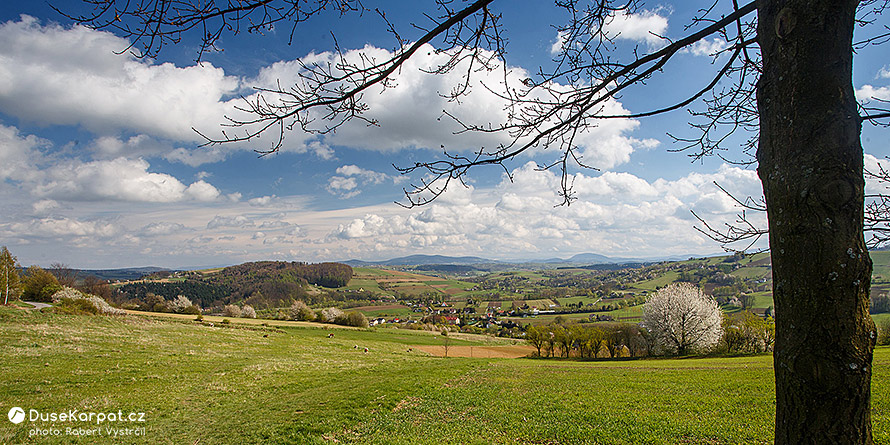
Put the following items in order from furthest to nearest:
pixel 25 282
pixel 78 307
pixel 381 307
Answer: pixel 381 307
pixel 25 282
pixel 78 307

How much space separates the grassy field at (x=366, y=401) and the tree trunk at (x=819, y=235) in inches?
231

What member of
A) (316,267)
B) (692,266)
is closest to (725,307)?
(692,266)

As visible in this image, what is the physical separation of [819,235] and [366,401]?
1089 centimetres

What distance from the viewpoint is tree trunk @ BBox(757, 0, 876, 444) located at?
1816mm

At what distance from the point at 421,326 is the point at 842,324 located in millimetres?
70879

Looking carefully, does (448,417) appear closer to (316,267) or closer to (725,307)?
(725,307)

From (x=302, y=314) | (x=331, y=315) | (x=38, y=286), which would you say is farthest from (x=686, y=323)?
(x=38, y=286)

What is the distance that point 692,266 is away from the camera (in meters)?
132

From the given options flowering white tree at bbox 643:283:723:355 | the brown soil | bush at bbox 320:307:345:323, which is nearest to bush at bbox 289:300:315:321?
bush at bbox 320:307:345:323

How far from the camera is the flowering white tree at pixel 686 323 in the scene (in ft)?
116

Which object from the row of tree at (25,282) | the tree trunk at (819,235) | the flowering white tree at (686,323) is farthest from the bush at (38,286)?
the flowering white tree at (686,323)

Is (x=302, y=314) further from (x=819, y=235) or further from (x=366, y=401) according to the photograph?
(x=819, y=235)

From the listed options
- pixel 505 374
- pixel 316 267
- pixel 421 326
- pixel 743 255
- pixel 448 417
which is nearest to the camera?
pixel 743 255

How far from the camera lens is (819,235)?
1.87 m
